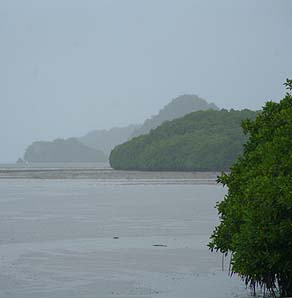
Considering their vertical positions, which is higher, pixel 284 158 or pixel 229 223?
pixel 284 158

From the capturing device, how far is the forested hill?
539ft

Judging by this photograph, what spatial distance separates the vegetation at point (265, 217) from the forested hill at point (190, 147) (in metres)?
133

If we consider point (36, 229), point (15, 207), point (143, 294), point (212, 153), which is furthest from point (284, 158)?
point (212, 153)

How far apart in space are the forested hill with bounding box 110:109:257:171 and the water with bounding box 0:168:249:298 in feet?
349

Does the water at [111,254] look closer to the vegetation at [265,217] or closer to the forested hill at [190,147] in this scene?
the vegetation at [265,217]

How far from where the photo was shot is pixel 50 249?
3127 cm

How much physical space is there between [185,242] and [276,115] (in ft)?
40.8

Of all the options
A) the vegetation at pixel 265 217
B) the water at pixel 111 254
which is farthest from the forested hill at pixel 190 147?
the vegetation at pixel 265 217

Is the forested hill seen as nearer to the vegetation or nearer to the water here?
the water

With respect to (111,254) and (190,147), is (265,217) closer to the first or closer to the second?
(111,254)

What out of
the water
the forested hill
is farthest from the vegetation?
the forested hill

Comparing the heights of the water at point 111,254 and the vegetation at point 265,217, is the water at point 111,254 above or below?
below

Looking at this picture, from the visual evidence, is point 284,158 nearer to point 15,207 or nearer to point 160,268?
point 160,268

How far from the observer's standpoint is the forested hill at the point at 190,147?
6467 inches
